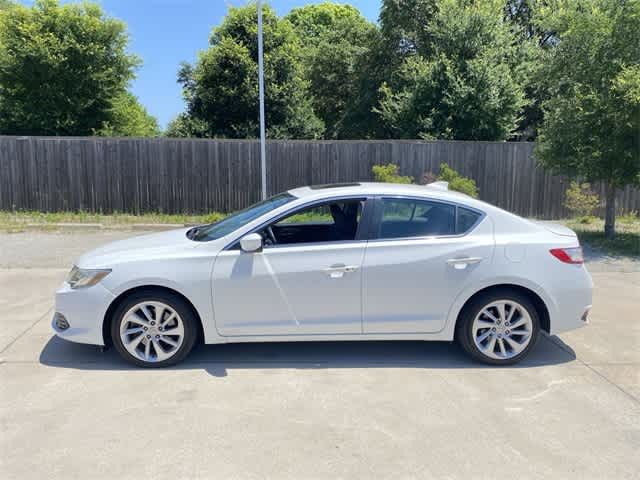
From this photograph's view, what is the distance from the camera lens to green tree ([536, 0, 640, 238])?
30.9ft

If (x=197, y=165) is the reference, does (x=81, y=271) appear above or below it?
below

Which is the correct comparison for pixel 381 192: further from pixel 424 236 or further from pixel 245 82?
pixel 245 82

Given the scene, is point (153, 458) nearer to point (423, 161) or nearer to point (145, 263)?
point (145, 263)

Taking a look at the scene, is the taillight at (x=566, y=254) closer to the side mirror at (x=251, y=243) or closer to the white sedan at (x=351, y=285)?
the white sedan at (x=351, y=285)

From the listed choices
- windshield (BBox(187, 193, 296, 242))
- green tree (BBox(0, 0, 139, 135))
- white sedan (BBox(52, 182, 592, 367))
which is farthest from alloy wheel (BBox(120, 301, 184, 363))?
green tree (BBox(0, 0, 139, 135))

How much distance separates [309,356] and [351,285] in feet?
2.86

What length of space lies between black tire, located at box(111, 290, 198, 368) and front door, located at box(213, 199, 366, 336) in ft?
0.78

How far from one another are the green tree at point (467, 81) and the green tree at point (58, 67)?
32.9 ft

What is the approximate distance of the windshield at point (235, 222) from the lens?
4656 millimetres

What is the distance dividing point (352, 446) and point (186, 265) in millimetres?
2018

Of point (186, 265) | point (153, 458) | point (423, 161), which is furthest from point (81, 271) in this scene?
point (423, 161)

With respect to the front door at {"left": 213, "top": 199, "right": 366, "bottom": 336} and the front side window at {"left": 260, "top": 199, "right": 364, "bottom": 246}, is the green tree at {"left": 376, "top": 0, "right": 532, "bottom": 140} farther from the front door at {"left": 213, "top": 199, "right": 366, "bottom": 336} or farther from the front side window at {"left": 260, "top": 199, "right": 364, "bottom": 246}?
the front door at {"left": 213, "top": 199, "right": 366, "bottom": 336}

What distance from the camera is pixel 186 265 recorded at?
4.35 meters

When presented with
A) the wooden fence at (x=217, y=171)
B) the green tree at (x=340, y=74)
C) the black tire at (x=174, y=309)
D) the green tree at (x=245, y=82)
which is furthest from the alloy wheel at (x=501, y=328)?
the green tree at (x=340, y=74)
